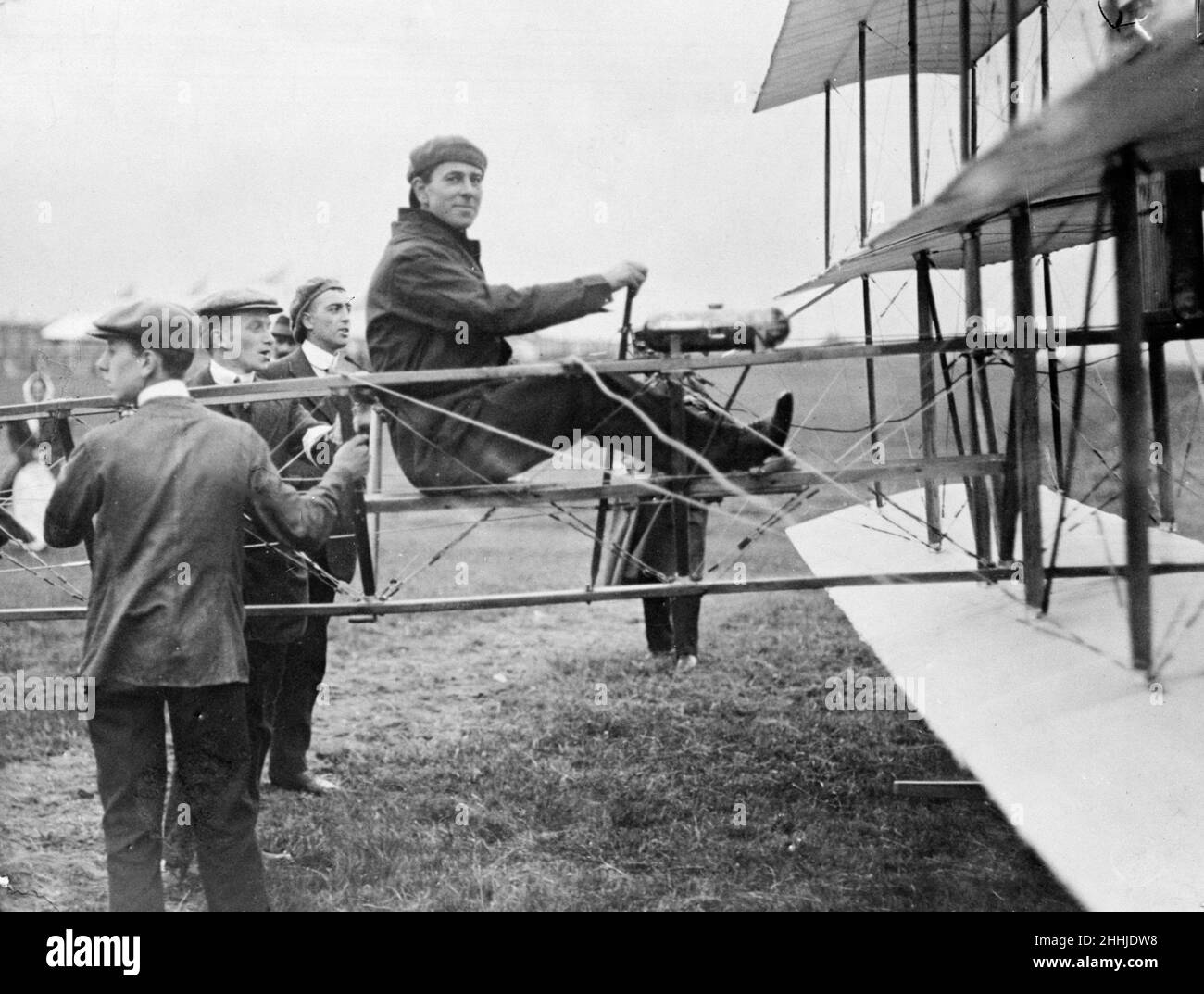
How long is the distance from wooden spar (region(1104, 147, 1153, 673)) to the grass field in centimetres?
59

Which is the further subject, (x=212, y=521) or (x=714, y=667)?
(x=714, y=667)

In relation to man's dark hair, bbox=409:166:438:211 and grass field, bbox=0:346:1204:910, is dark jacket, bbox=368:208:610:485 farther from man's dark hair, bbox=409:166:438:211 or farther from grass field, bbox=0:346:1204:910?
grass field, bbox=0:346:1204:910

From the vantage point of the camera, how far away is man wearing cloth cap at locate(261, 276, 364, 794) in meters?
4.68

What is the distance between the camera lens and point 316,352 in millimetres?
4695

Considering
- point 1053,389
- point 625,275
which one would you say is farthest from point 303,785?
point 1053,389

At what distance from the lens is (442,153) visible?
3490 mm

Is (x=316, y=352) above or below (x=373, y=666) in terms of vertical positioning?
above

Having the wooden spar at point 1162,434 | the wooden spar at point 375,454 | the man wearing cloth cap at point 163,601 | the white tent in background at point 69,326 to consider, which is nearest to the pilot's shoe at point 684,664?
the wooden spar at point 1162,434

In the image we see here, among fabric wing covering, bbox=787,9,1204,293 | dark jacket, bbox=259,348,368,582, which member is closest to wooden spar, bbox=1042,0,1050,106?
fabric wing covering, bbox=787,9,1204,293

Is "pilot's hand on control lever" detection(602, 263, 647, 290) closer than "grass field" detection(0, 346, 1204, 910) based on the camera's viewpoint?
Yes

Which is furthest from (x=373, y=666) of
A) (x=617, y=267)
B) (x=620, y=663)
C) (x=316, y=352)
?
(x=617, y=267)
